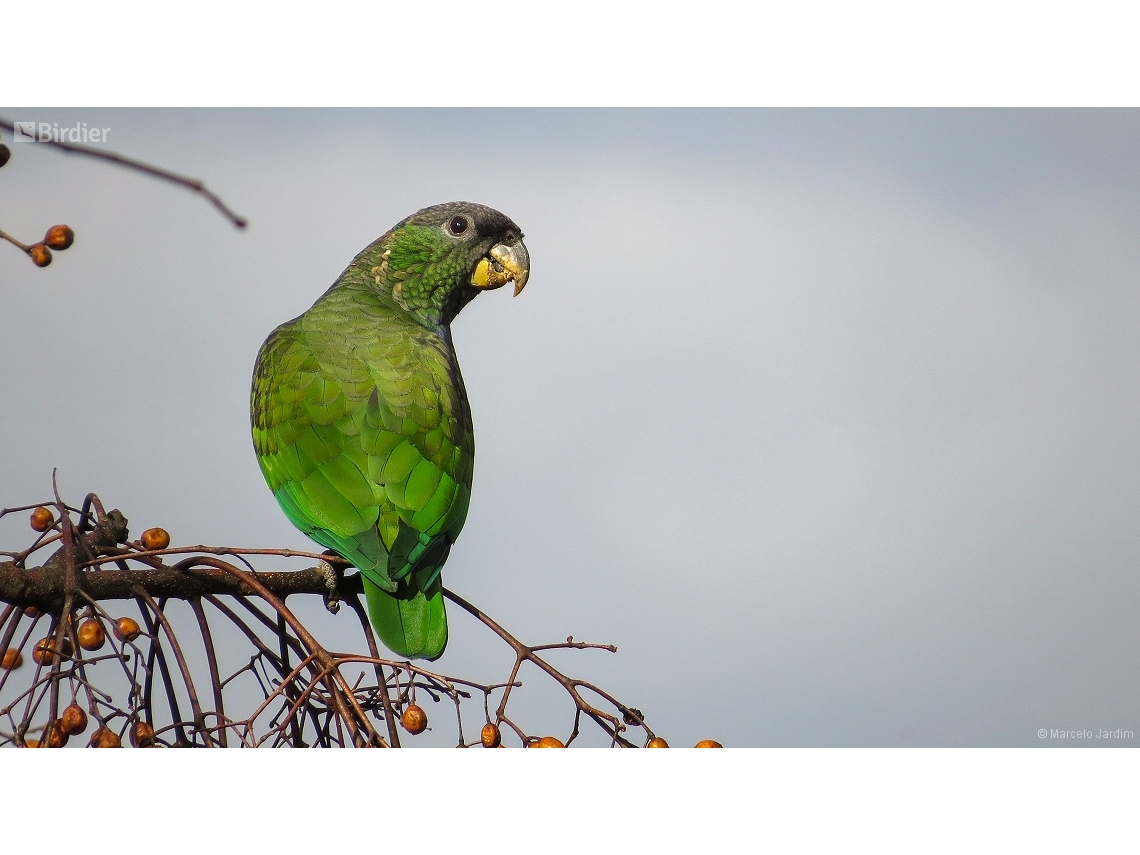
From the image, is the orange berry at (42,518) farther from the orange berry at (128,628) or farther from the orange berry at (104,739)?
Answer: the orange berry at (104,739)

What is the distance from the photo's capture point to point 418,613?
1.52 m

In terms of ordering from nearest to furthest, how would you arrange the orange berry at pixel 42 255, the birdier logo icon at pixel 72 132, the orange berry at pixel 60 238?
the orange berry at pixel 42 255 < the orange berry at pixel 60 238 < the birdier logo icon at pixel 72 132

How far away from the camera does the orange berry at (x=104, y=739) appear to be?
125cm

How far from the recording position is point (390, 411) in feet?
5.65

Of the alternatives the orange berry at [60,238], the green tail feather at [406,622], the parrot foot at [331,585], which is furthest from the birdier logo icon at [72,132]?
the green tail feather at [406,622]

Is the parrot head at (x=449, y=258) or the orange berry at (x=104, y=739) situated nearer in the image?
the orange berry at (x=104, y=739)

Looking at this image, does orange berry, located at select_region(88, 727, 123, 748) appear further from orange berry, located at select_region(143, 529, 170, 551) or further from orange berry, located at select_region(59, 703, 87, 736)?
orange berry, located at select_region(143, 529, 170, 551)

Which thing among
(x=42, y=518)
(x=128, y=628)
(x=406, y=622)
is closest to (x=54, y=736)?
(x=128, y=628)

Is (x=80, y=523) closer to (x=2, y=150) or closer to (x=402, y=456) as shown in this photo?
(x=402, y=456)

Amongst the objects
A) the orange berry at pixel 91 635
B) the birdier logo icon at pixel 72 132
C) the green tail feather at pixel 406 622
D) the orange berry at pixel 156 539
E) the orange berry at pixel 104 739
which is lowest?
the orange berry at pixel 104 739

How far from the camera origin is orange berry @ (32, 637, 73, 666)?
1.20m

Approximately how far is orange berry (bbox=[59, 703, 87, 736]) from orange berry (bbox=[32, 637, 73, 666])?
0.23ft

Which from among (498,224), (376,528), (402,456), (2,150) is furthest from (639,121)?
(2,150)

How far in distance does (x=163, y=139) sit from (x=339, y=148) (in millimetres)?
338
